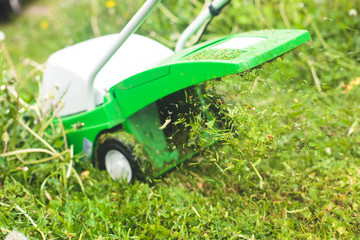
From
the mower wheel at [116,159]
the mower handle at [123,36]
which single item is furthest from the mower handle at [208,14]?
the mower wheel at [116,159]

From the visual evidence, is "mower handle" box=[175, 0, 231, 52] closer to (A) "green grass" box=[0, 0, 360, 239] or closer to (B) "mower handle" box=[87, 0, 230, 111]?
(B) "mower handle" box=[87, 0, 230, 111]

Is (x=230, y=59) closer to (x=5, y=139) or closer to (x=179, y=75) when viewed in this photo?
(x=179, y=75)

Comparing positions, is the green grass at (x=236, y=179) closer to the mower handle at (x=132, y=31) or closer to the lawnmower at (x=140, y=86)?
the lawnmower at (x=140, y=86)

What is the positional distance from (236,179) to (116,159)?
51 centimetres

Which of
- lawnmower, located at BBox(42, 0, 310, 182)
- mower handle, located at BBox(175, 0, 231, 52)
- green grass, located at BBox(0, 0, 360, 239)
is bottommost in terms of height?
green grass, located at BBox(0, 0, 360, 239)

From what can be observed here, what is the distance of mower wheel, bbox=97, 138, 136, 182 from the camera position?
1.27 meters

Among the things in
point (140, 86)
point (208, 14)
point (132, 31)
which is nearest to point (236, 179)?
point (140, 86)

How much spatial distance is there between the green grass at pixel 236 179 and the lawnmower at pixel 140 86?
56mm

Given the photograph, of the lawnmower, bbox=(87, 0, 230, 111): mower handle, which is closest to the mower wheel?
the lawnmower

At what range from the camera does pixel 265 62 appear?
989 millimetres

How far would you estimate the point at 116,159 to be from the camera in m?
1.34

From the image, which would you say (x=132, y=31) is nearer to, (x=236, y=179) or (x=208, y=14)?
(x=208, y=14)

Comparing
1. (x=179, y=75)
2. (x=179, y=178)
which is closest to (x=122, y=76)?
(x=179, y=75)

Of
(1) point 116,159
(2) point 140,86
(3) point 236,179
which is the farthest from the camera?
(1) point 116,159
